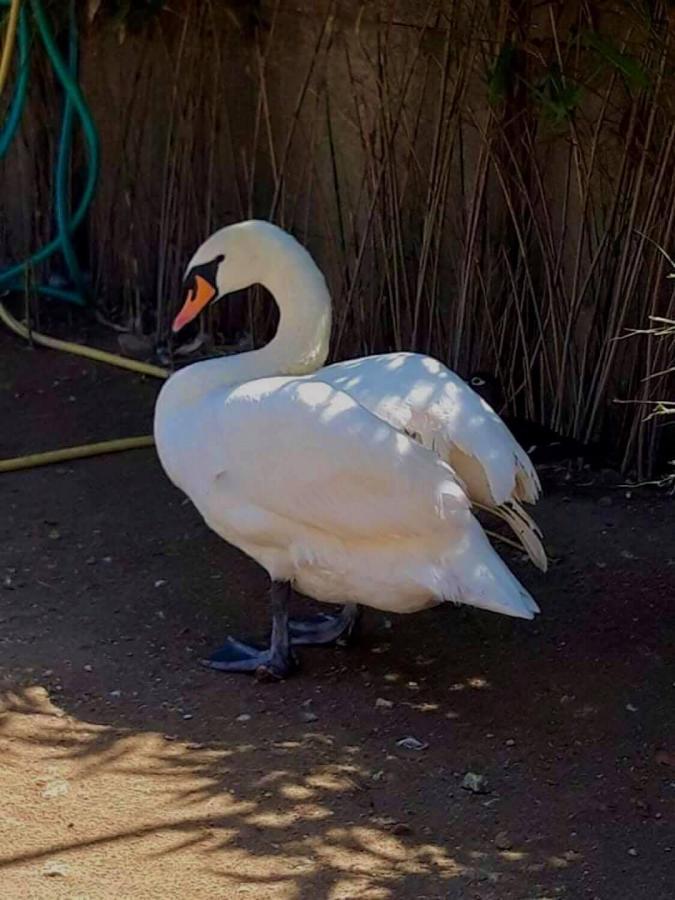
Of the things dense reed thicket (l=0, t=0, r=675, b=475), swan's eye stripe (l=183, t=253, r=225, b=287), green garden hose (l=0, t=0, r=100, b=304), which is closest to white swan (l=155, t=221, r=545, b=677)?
swan's eye stripe (l=183, t=253, r=225, b=287)

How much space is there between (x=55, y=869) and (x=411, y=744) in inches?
35.5

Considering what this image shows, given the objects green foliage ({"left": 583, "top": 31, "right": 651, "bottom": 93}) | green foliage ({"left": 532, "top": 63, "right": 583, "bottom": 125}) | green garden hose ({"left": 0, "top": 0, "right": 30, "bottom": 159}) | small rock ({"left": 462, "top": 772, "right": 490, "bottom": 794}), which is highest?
green foliage ({"left": 583, "top": 31, "right": 651, "bottom": 93})

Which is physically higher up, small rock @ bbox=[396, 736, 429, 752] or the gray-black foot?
small rock @ bbox=[396, 736, 429, 752]

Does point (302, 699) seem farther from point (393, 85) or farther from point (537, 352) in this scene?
point (393, 85)

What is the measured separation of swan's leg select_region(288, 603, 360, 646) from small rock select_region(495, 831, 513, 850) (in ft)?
3.28

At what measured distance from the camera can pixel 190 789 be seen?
3.33m

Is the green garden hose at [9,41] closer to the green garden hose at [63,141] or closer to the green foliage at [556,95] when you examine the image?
the green garden hose at [63,141]

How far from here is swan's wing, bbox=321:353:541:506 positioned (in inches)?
147

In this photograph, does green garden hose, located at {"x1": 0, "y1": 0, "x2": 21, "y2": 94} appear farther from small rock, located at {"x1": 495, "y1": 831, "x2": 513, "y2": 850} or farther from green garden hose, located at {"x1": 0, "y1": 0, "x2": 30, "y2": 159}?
small rock, located at {"x1": 495, "y1": 831, "x2": 513, "y2": 850}

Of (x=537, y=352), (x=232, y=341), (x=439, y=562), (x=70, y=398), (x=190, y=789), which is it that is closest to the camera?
(x=190, y=789)

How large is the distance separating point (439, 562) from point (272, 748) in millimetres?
576

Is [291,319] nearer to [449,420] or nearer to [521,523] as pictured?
[449,420]

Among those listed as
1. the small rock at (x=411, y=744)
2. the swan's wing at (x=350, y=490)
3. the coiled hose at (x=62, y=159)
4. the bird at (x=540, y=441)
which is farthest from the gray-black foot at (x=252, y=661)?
the coiled hose at (x=62, y=159)

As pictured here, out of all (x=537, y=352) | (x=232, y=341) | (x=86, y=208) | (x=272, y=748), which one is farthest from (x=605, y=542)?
(x=86, y=208)
